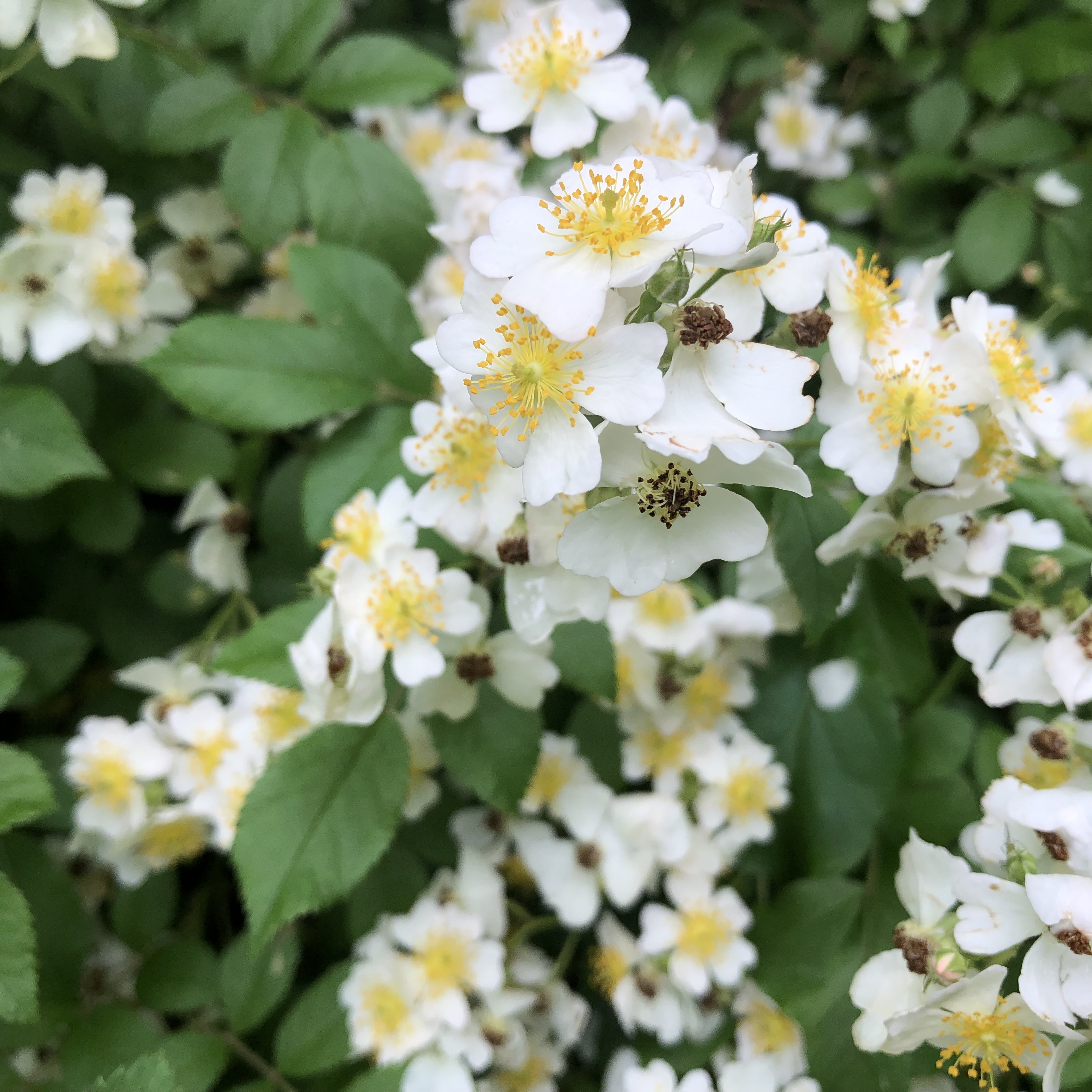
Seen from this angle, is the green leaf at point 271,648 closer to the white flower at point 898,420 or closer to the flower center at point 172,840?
the flower center at point 172,840

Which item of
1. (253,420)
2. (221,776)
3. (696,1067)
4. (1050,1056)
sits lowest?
(696,1067)

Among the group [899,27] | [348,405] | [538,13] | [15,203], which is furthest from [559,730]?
[899,27]

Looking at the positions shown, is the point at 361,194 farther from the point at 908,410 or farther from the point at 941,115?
the point at 941,115

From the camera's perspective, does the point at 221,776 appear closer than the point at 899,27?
Yes

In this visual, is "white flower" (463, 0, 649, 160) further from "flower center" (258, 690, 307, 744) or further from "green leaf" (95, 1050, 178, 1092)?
"green leaf" (95, 1050, 178, 1092)

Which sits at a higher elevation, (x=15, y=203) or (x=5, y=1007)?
(x=15, y=203)

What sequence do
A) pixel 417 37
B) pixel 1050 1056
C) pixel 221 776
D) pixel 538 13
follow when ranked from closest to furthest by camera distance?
pixel 1050 1056, pixel 538 13, pixel 221 776, pixel 417 37

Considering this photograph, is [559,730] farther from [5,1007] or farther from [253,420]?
[5,1007]
